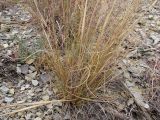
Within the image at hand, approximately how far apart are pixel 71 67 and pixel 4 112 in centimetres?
32

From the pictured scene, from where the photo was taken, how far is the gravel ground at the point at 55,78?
1381mm

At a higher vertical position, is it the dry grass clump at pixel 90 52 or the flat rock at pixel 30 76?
the dry grass clump at pixel 90 52

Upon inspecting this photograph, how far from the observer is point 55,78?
57.5 inches

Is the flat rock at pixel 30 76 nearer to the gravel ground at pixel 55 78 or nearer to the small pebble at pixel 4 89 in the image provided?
the gravel ground at pixel 55 78

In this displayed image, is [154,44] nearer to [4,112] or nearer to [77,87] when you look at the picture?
[77,87]

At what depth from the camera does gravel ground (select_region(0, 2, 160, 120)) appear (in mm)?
1381

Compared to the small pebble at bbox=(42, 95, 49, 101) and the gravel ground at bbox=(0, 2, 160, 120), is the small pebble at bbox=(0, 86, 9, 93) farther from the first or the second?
the small pebble at bbox=(42, 95, 49, 101)

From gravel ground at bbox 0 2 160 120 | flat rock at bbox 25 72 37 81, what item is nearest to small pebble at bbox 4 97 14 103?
gravel ground at bbox 0 2 160 120

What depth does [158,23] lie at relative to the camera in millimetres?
1910

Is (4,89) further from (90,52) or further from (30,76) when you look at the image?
A: (90,52)

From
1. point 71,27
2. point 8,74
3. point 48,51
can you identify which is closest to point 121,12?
point 71,27

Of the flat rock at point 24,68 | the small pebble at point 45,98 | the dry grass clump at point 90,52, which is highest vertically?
the dry grass clump at point 90,52

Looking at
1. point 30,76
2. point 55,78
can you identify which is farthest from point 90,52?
point 30,76

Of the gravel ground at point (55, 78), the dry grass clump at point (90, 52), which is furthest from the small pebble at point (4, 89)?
the dry grass clump at point (90, 52)
